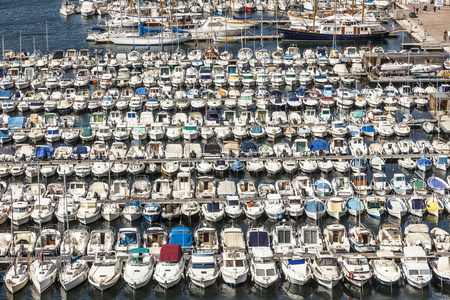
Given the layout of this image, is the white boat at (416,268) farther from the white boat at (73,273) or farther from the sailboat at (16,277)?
the sailboat at (16,277)

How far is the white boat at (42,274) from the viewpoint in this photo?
43.4 metres

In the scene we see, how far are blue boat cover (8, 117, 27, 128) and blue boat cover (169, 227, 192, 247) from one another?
90.4ft

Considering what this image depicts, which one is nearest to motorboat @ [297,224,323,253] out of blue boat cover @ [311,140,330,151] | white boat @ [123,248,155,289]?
white boat @ [123,248,155,289]

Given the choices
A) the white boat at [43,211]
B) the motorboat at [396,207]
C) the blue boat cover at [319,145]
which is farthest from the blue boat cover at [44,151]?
the motorboat at [396,207]

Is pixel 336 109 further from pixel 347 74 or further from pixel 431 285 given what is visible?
pixel 431 285

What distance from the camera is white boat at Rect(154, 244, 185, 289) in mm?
43812

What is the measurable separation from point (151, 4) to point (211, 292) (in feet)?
307

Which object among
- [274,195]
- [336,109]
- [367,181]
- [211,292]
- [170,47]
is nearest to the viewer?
[211,292]

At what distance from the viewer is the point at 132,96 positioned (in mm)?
77125

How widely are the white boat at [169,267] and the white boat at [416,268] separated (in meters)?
13.3

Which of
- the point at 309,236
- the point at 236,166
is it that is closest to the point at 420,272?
the point at 309,236

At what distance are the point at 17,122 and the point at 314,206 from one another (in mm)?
31375

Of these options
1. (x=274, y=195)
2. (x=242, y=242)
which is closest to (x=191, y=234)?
(x=242, y=242)

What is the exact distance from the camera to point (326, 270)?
4431cm
